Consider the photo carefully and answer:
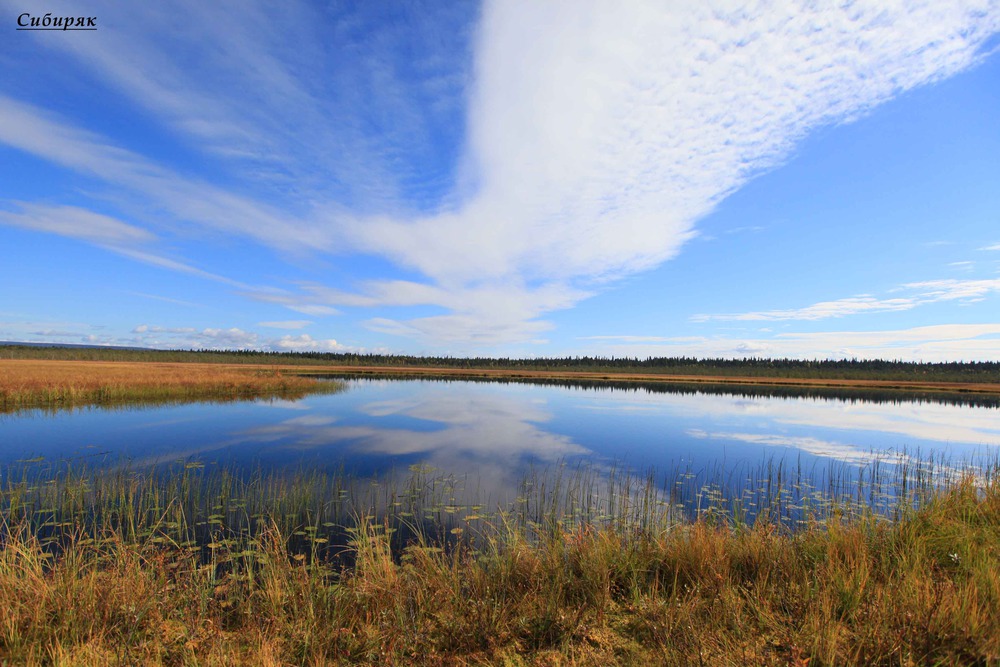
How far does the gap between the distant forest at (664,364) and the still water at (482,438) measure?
263 ft

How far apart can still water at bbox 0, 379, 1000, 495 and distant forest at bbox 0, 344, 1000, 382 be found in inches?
3153

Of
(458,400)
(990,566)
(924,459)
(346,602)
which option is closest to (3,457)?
(346,602)

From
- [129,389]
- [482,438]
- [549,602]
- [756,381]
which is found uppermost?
[549,602]

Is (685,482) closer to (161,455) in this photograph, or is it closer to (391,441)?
(391,441)

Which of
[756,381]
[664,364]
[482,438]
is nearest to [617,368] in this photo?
[664,364]

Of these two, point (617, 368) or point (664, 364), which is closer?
point (617, 368)

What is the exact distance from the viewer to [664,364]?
145000 mm

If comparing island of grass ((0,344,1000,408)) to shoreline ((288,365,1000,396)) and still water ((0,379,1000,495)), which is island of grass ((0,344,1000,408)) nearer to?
shoreline ((288,365,1000,396))

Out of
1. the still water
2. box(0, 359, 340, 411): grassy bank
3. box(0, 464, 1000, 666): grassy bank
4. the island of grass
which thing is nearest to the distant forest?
the island of grass

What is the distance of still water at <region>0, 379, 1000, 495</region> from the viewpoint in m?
14.9

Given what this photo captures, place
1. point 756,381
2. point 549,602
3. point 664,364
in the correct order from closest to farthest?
point 549,602, point 756,381, point 664,364

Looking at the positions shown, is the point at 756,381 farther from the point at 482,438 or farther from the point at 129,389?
the point at 129,389

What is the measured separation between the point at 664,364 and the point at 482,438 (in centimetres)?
13801

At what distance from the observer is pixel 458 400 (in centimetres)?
3753
